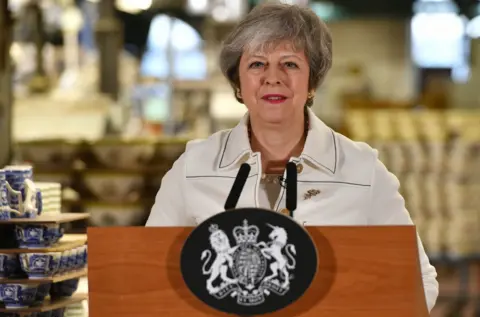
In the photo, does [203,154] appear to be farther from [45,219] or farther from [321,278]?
[321,278]

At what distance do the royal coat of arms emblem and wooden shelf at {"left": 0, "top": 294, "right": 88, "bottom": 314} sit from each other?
774mm

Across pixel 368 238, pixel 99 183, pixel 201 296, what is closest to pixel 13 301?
pixel 201 296

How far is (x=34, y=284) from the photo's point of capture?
271 cm

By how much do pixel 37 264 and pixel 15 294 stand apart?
0.09 meters

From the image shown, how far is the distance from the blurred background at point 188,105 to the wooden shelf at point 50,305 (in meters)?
0.08

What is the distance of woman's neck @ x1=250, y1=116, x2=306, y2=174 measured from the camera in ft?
9.10

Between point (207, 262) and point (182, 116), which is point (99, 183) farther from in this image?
point (182, 116)

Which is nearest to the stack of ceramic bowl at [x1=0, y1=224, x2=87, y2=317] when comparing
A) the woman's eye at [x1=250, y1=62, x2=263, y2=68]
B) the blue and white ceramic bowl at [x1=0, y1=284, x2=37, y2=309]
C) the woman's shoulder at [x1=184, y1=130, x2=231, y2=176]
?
the blue and white ceramic bowl at [x1=0, y1=284, x2=37, y2=309]

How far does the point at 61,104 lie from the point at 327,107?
1176 centimetres

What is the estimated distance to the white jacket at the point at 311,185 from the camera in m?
2.67

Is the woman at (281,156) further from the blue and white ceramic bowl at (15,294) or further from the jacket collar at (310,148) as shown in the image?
the blue and white ceramic bowl at (15,294)

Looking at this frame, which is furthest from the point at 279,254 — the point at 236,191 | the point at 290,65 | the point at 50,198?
the point at 50,198

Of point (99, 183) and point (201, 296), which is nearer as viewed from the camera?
point (201, 296)

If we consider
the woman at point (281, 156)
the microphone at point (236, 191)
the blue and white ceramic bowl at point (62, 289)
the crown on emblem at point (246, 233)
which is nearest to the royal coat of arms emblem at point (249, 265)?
the crown on emblem at point (246, 233)
